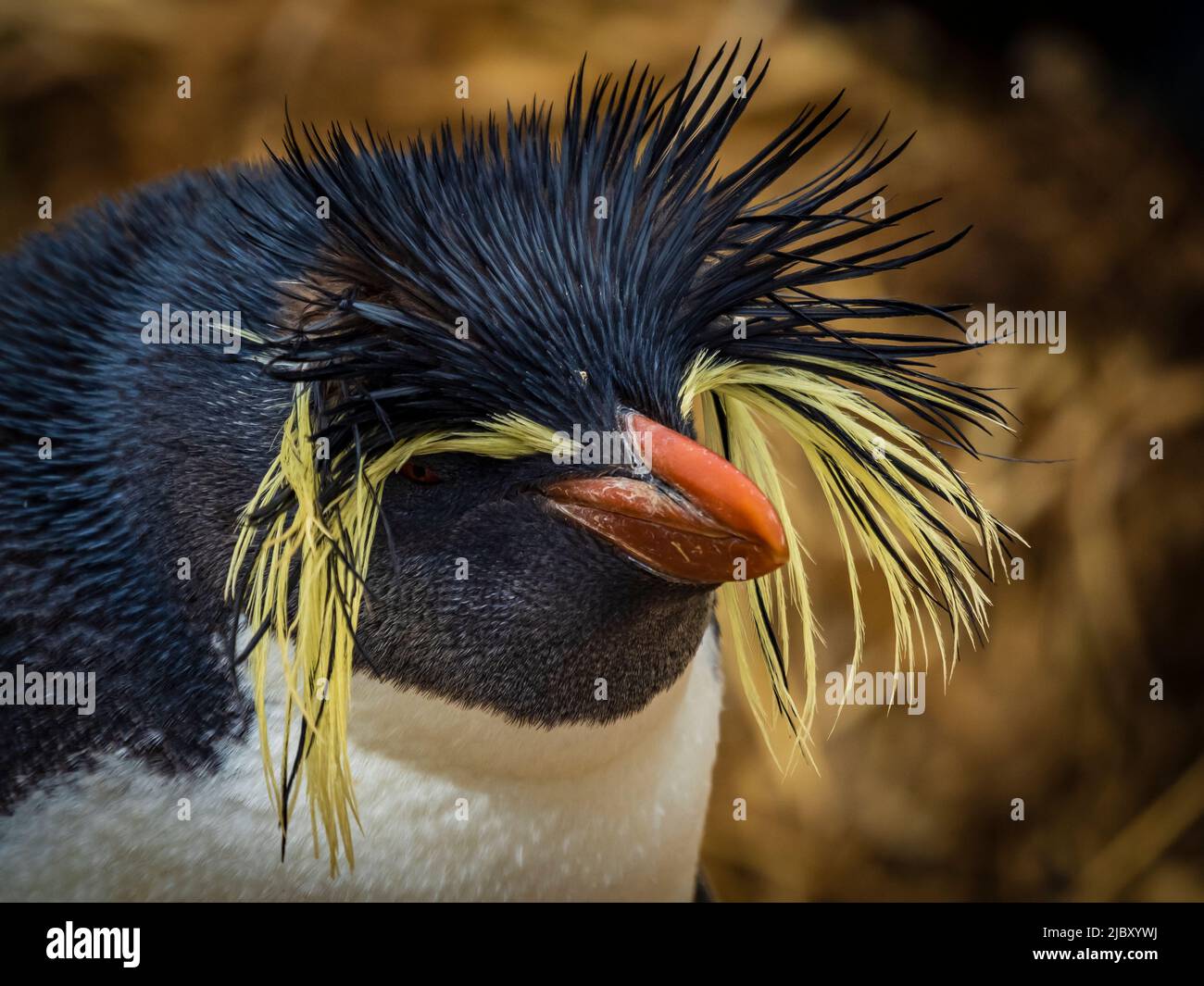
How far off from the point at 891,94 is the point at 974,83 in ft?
0.71

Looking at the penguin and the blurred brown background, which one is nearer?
the penguin

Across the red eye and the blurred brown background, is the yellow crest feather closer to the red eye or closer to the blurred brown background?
the red eye

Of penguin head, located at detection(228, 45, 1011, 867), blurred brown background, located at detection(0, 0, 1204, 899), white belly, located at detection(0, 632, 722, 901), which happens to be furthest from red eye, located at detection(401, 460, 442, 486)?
blurred brown background, located at detection(0, 0, 1204, 899)

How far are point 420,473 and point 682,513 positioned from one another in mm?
290

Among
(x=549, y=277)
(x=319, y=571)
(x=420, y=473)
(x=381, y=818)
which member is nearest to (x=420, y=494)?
(x=420, y=473)

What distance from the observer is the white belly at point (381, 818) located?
1.40m

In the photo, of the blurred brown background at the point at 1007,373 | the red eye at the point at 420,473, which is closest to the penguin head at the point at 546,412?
the red eye at the point at 420,473

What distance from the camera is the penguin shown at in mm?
1224

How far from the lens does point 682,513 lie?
3.74ft

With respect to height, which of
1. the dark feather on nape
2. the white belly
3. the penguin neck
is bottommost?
the white belly

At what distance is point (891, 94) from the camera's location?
3.15 m

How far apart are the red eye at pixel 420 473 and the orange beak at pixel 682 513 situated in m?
0.13

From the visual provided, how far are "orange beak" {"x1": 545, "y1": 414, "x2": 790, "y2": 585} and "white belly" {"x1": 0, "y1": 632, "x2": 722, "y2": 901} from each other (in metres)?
0.29

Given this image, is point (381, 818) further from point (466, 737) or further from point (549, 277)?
point (549, 277)
